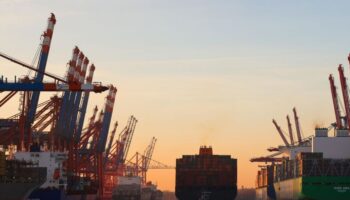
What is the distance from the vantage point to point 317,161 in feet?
315

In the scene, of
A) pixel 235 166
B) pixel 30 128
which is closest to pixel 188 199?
pixel 235 166

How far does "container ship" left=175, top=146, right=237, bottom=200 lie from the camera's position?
92.2m

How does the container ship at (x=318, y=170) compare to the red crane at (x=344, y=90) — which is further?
the red crane at (x=344, y=90)

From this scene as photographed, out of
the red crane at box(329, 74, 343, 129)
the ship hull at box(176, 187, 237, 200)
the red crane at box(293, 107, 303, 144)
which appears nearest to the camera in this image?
the ship hull at box(176, 187, 237, 200)

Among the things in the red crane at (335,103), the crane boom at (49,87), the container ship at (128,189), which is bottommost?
the container ship at (128,189)

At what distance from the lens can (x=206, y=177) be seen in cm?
9325

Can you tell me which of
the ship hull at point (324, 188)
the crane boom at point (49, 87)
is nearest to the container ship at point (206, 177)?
the ship hull at point (324, 188)

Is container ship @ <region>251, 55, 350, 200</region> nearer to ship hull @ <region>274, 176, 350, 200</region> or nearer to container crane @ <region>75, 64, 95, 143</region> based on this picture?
ship hull @ <region>274, 176, 350, 200</region>

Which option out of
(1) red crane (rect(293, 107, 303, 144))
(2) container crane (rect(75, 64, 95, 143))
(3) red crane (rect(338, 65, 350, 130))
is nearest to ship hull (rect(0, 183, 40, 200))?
(2) container crane (rect(75, 64, 95, 143))

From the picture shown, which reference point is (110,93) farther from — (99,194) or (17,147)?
(17,147)

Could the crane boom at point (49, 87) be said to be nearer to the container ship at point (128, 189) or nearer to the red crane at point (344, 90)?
the red crane at point (344, 90)

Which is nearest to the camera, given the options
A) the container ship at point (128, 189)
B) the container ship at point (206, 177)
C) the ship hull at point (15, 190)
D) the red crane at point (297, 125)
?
the ship hull at point (15, 190)

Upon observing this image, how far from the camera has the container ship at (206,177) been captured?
92250 millimetres

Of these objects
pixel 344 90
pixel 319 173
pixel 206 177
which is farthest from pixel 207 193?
pixel 344 90
